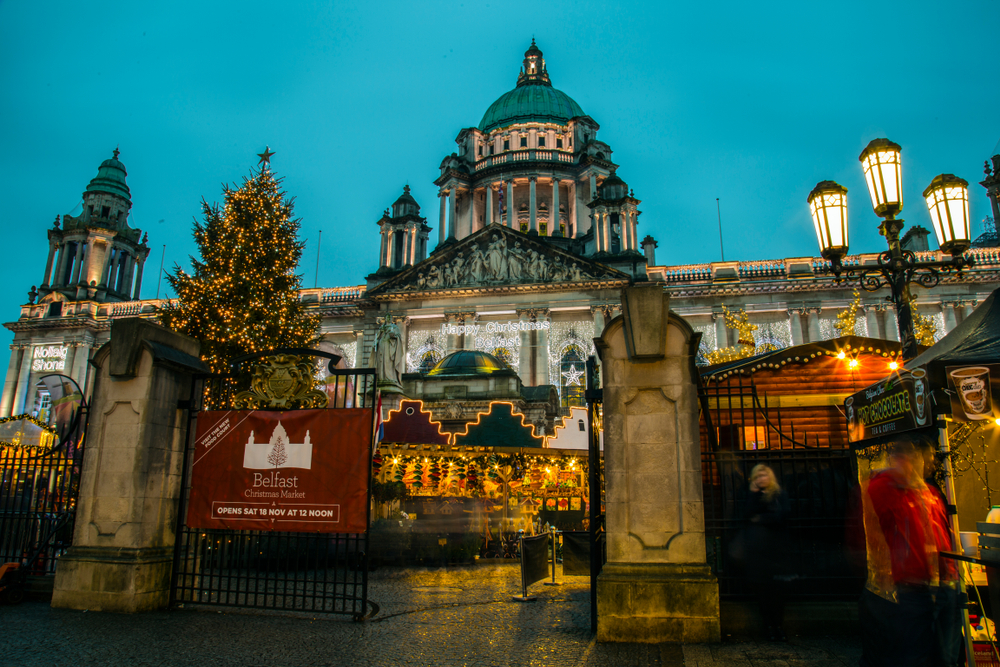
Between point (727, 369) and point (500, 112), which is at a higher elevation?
point (500, 112)

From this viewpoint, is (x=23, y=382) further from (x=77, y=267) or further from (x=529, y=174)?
(x=529, y=174)

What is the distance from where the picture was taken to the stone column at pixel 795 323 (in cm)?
4325

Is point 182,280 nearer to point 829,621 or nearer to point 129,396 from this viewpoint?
point 129,396

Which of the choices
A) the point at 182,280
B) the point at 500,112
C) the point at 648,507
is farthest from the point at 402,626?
the point at 500,112

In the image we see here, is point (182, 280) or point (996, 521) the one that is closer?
point (996, 521)

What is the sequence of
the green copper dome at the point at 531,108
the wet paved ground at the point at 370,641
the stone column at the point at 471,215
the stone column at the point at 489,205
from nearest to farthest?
the wet paved ground at the point at 370,641 < the stone column at the point at 489,205 < the stone column at the point at 471,215 < the green copper dome at the point at 531,108

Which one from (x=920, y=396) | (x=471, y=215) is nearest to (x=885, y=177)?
(x=920, y=396)

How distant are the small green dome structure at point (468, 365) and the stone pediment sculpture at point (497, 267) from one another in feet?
47.0

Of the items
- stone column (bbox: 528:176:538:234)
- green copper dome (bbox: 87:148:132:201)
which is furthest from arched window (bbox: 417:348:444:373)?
green copper dome (bbox: 87:148:132:201)

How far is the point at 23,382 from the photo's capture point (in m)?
53.4

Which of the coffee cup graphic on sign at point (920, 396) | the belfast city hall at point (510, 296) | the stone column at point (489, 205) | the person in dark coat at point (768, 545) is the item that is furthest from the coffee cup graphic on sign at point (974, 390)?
the stone column at point (489, 205)

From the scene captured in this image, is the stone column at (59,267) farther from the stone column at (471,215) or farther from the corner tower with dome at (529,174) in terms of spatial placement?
the stone column at (471,215)

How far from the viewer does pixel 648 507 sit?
7426 mm

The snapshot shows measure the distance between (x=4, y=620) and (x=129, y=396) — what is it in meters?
3.08
